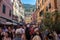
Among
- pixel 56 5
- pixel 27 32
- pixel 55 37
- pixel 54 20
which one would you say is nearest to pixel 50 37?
pixel 55 37

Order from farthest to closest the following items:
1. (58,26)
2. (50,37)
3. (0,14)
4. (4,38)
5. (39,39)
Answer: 1. (0,14)
2. (58,26)
3. (50,37)
4. (4,38)
5. (39,39)

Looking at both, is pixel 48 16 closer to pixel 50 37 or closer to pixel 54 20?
pixel 54 20

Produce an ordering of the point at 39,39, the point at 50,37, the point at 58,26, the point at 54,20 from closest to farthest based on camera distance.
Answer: the point at 39,39 → the point at 50,37 → the point at 58,26 → the point at 54,20

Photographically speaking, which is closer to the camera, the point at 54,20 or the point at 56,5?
the point at 54,20

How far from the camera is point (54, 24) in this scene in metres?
19.6

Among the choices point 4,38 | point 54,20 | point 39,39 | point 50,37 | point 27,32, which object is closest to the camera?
point 39,39

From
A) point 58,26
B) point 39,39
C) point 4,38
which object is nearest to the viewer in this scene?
point 39,39

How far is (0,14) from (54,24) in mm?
12011

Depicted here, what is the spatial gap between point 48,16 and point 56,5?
4049 mm

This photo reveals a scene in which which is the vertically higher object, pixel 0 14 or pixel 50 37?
pixel 0 14

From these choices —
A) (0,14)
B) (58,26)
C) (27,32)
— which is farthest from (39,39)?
(0,14)

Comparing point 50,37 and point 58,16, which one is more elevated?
point 58,16

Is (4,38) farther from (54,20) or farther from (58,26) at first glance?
(54,20)

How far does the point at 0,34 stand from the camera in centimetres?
1165
